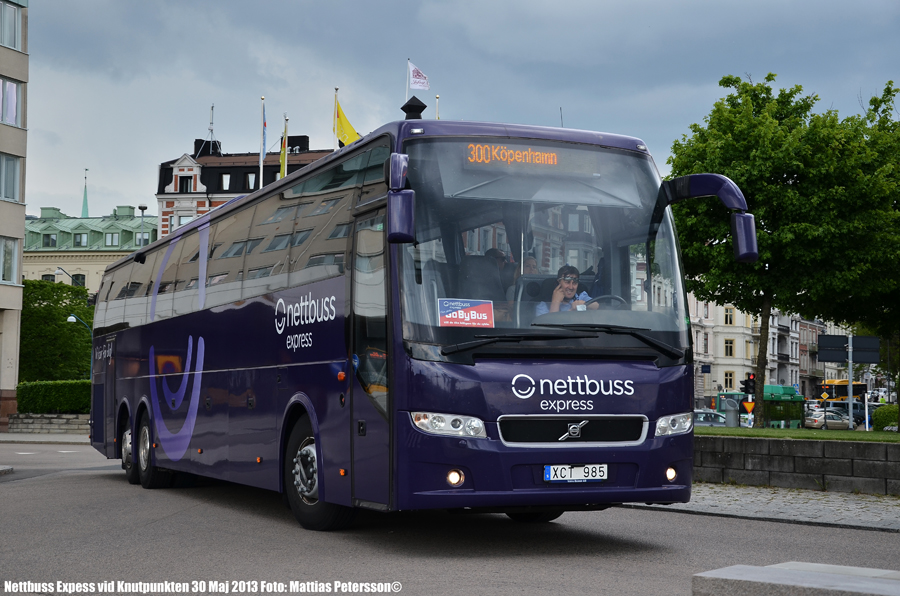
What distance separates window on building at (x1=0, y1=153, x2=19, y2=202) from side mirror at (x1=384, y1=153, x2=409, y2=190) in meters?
38.8

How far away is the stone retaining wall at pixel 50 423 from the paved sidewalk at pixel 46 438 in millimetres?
655

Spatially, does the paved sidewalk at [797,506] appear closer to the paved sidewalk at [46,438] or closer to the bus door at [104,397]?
the bus door at [104,397]

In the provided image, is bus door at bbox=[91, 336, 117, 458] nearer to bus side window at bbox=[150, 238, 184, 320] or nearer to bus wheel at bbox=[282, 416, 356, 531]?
bus side window at bbox=[150, 238, 184, 320]

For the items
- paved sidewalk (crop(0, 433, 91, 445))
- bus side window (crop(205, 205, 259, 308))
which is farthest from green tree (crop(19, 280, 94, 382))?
bus side window (crop(205, 205, 259, 308))

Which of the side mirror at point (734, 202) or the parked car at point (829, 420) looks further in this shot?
the parked car at point (829, 420)

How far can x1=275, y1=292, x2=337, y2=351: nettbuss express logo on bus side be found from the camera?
10.1m

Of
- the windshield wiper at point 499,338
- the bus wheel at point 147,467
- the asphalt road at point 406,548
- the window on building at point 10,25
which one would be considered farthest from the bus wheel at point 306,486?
the window on building at point 10,25

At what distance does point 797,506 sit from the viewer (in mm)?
13211

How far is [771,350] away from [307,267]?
118 metres

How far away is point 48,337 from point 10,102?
30542 mm

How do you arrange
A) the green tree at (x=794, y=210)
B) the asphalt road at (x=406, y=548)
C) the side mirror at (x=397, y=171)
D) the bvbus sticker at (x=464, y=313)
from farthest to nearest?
1. the green tree at (x=794, y=210)
2. the bvbus sticker at (x=464, y=313)
3. the side mirror at (x=397, y=171)
4. the asphalt road at (x=406, y=548)

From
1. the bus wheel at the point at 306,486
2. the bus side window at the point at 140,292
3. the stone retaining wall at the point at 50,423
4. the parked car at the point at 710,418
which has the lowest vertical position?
the stone retaining wall at the point at 50,423

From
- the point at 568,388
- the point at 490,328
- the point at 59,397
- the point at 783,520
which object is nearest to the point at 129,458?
the point at 783,520

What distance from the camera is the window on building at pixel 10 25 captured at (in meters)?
43.7
